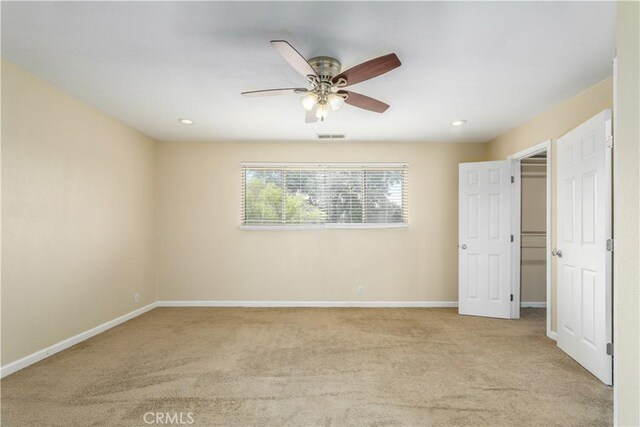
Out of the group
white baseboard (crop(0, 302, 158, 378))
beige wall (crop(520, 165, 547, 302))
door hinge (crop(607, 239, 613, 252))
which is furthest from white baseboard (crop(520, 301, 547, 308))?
white baseboard (crop(0, 302, 158, 378))

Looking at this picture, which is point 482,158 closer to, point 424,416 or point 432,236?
point 432,236

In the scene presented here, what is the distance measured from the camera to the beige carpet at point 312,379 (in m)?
2.00

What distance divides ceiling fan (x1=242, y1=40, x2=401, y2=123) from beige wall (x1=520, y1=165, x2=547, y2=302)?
3.52 m

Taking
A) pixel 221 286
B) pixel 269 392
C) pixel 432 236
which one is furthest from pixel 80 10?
pixel 432 236

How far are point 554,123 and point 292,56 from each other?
9.88 feet

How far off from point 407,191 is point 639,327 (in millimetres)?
3839

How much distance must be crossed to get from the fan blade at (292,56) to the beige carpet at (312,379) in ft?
7.42

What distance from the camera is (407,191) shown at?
185 inches

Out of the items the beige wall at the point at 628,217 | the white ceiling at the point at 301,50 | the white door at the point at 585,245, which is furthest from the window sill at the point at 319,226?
the beige wall at the point at 628,217

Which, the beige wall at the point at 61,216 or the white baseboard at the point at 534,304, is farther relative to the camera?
the white baseboard at the point at 534,304

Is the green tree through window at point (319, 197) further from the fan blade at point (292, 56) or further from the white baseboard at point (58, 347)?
the fan blade at point (292, 56)

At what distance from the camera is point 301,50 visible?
7.16 feet

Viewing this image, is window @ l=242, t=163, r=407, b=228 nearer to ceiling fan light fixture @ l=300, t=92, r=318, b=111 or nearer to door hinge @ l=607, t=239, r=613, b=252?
ceiling fan light fixture @ l=300, t=92, r=318, b=111

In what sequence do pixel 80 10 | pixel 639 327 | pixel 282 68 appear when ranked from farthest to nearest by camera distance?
pixel 282 68 → pixel 80 10 → pixel 639 327
